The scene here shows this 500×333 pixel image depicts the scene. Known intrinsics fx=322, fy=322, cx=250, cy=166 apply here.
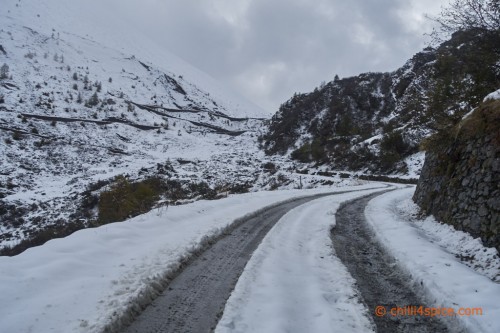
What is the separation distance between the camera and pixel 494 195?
217 inches

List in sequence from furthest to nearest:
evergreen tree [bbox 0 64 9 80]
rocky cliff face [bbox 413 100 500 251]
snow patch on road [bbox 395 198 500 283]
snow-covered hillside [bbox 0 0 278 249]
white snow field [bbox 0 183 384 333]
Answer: evergreen tree [bbox 0 64 9 80] → snow-covered hillside [bbox 0 0 278 249] → rocky cliff face [bbox 413 100 500 251] → snow patch on road [bbox 395 198 500 283] → white snow field [bbox 0 183 384 333]

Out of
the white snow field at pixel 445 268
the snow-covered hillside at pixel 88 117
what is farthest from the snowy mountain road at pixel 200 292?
the snow-covered hillside at pixel 88 117

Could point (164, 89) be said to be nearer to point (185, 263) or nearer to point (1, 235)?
point (1, 235)

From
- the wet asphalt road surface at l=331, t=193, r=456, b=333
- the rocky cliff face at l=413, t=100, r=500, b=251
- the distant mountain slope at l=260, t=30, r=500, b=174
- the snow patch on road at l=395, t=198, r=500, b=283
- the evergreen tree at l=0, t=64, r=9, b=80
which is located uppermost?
the evergreen tree at l=0, t=64, r=9, b=80

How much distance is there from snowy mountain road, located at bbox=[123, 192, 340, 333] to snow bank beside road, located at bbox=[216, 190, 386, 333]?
7.6 inches

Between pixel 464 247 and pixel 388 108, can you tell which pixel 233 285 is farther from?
pixel 388 108

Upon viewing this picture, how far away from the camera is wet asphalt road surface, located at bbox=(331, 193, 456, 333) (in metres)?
3.71

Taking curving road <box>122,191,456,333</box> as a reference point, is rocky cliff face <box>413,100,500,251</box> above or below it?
above

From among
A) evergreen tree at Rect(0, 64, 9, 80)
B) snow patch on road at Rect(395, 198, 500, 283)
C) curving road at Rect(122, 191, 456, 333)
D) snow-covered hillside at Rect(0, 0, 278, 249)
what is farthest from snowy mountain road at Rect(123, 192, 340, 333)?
evergreen tree at Rect(0, 64, 9, 80)

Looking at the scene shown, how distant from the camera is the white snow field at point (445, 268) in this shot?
147 inches

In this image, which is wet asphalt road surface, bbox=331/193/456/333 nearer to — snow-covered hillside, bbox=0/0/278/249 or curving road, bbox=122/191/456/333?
curving road, bbox=122/191/456/333

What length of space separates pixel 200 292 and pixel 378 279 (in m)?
2.77

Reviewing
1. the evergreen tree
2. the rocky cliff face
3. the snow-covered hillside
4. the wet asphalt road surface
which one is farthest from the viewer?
the evergreen tree

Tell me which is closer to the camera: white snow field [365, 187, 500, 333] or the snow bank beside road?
the snow bank beside road
